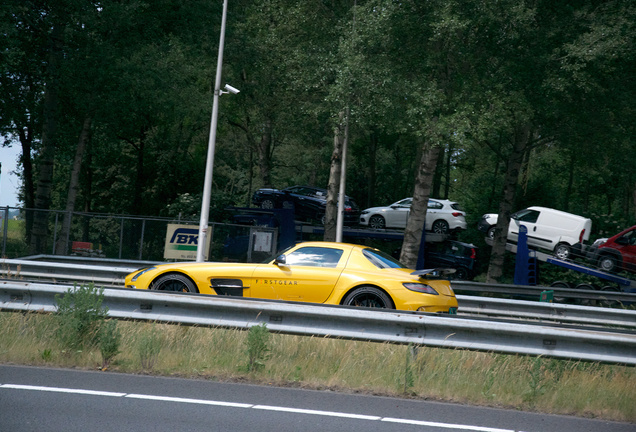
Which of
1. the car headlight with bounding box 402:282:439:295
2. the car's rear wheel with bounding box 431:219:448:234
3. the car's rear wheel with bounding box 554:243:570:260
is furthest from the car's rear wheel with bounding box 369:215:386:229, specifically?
the car headlight with bounding box 402:282:439:295

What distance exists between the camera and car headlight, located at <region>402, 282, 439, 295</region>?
9.83 m

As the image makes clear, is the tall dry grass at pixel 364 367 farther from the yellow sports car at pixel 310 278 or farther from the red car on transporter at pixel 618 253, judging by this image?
the red car on transporter at pixel 618 253

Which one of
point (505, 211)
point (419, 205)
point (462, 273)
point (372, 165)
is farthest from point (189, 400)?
point (372, 165)

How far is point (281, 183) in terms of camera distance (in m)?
56.4

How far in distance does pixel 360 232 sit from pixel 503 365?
72.4 feet

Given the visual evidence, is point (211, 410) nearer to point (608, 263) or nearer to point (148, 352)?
point (148, 352)

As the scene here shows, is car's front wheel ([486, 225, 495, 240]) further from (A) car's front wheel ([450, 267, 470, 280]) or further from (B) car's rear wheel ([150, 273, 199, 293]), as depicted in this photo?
(B) car's rear wheel ([150, 273, 199, 293])

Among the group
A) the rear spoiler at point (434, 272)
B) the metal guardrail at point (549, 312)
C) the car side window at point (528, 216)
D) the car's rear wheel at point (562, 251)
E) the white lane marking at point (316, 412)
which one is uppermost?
the car side window at point (528, 216)

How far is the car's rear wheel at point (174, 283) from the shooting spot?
10602 mm

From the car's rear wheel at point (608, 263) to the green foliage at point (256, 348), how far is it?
19571 mm

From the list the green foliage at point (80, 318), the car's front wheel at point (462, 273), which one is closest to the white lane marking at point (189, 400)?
the green foliage at point (80, 318)

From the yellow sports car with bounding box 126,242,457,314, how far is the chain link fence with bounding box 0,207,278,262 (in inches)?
431

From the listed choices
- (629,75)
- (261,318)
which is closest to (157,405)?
(261,318)

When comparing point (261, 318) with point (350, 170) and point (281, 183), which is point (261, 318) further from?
point (281, 183)
